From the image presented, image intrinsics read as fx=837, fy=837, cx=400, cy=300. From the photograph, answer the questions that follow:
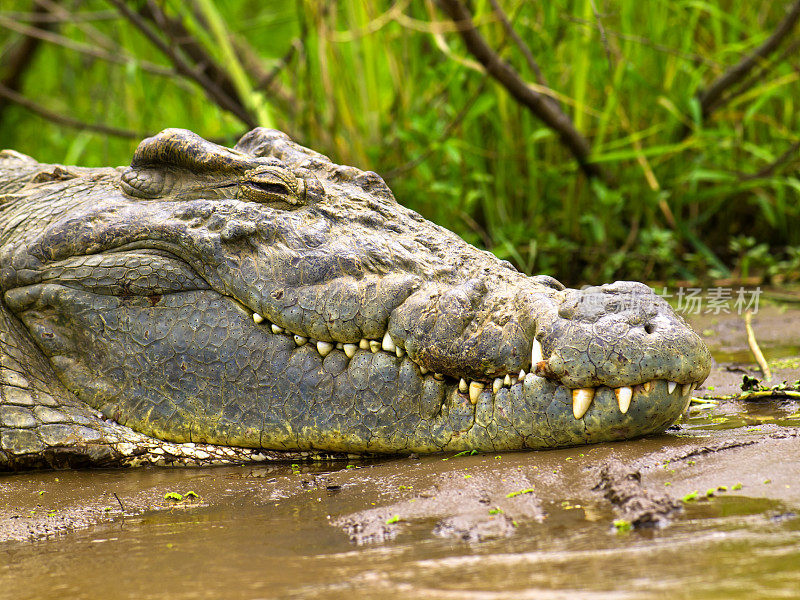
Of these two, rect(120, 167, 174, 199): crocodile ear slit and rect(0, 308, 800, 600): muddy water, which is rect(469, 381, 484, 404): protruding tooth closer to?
rect(0, 308, 800, 600): muddy water

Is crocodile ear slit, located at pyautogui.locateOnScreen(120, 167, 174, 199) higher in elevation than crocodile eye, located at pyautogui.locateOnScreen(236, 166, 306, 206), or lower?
higher

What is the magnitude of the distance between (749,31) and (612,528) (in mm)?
4880

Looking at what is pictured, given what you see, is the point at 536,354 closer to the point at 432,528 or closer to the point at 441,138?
the point at 432,528

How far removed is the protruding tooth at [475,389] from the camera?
7.58 feet

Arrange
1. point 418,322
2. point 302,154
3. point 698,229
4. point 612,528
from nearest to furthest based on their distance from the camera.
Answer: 1. point 612,528
2. point 418,322
3. point 302,154
4. point 698,229

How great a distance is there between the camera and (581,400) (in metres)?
2.19

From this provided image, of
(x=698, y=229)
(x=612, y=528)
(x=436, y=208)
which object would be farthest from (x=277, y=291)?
Answer: (x=698, y=229)

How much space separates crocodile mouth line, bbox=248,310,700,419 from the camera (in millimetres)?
2168

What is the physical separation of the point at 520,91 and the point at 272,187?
2.64 metres

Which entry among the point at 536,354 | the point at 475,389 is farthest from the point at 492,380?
the point at 536,354

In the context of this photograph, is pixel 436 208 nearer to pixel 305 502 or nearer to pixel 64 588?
pixel 305 502

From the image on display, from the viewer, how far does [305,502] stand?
2.17 metres

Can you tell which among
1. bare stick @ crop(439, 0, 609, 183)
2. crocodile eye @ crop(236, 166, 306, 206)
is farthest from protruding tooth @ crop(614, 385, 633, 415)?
bare stick @ crop(439, 0, 609, 183)

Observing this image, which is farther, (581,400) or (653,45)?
(653,45)
